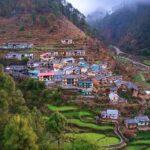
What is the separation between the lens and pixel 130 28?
85438 mm

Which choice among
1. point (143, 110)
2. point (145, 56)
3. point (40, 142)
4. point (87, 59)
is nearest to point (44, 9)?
point (87, 59)

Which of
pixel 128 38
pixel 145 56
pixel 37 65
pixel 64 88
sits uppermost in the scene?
pixel 128 38

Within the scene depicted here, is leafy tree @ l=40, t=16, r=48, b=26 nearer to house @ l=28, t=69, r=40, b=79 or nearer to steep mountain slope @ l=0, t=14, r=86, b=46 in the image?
steep mountain slope @ l=0, t=14, r=86, b=46

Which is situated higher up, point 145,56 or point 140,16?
point 140,16

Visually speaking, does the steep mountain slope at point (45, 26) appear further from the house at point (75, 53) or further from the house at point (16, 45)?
the house at point (16, 45)

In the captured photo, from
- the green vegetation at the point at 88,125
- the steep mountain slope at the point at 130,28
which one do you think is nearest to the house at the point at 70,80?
the green vegetation at the point at 88,125

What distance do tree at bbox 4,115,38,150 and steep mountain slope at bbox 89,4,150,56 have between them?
53.0 metres

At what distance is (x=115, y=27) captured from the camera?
94750 millimetres

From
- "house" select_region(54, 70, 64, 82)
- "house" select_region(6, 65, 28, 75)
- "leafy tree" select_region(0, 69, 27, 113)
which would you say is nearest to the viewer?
"leafy tree" select_region(0, 69, 27, 113)

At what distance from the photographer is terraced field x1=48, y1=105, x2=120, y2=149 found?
25491 millimetres

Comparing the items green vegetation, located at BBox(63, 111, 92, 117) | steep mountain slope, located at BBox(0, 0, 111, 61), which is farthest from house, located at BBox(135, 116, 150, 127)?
steep mountain slope, located at BBox(0, 0, 111, 61)

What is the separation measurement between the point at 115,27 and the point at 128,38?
13212 mm

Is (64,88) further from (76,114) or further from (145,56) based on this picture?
(145,56)

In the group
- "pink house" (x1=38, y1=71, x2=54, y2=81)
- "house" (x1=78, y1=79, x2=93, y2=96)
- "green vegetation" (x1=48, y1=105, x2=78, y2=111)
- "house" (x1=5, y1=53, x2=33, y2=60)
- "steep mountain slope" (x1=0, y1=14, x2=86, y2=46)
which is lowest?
"green vegetation" (x1=48, y1=105, x2=78, y2=111)
